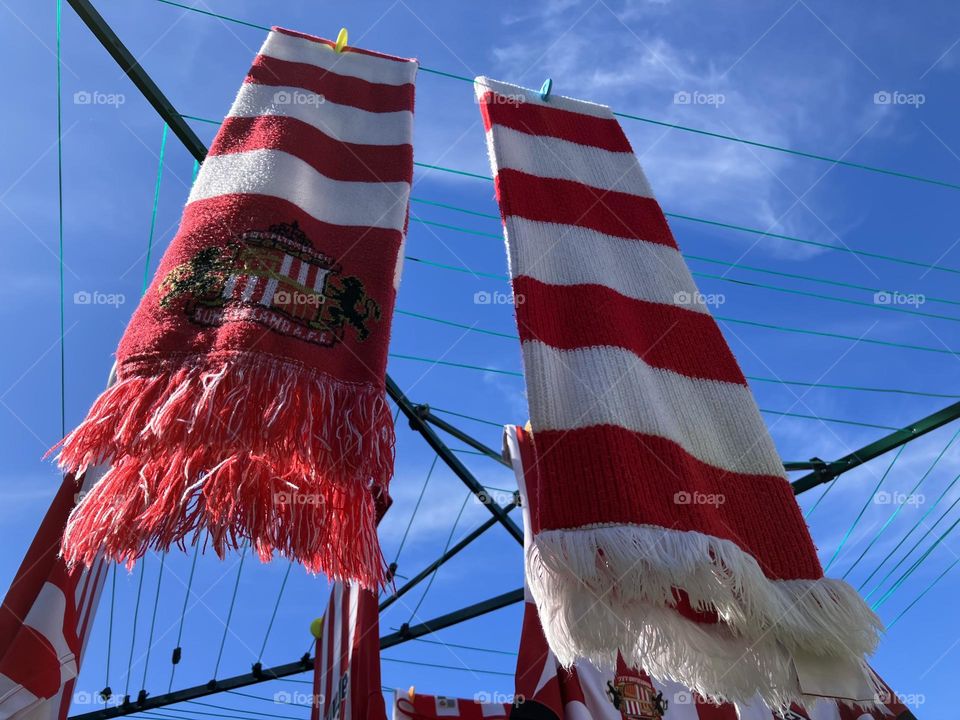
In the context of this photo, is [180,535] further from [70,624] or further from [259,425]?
[70,624]

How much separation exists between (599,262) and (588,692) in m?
1.27

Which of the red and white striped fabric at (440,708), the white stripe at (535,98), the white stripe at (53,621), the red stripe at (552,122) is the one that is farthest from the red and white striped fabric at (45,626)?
the white stripe at (535,98)

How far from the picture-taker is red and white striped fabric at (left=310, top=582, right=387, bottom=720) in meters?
2.10

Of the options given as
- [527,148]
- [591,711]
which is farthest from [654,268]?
[591,711]

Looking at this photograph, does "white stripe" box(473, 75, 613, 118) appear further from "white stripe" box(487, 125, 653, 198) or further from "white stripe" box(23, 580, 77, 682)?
"white stripe" box(23, 580, 77, 682)

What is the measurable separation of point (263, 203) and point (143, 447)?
825mm

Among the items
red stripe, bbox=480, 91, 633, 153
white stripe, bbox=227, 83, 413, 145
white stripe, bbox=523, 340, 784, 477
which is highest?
red stripe, bbox=480, 91, 633, 153

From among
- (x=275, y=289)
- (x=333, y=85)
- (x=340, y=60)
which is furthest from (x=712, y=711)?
(x=340, y=60)

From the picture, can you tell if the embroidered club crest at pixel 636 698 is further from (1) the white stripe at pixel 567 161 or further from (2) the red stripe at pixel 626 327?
(1) the white stripe at pixel 567 161

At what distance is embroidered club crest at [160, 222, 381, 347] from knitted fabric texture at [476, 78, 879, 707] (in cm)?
48

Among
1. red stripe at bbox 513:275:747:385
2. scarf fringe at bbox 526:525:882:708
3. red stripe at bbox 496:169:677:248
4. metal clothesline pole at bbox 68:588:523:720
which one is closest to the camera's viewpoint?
scarf fringe at bbox 526:525:882:708

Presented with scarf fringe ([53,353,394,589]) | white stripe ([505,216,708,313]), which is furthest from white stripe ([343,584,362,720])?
white stripe ([505,216,708,313])

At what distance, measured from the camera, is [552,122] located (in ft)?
10.1

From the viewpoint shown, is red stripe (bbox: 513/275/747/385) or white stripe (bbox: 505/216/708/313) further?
white stripe (bbox: 505/216/708/313)
